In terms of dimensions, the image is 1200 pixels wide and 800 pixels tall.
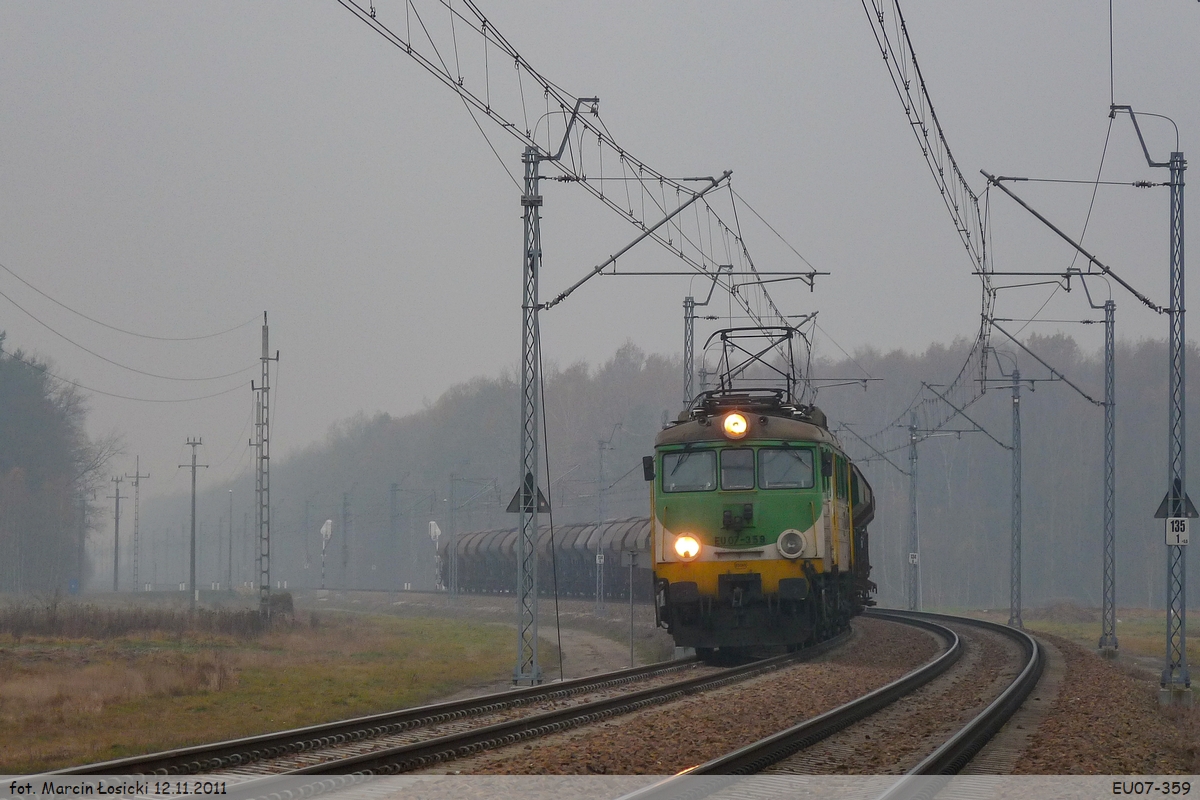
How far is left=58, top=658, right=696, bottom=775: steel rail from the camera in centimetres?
963

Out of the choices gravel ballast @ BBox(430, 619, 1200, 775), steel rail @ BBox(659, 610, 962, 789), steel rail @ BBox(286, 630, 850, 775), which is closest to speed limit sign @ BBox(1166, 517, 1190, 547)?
gravel ballast @ BBox(430, 619, 1200, 775)

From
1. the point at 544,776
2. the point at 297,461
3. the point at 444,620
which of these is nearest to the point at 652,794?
the point at 544,776

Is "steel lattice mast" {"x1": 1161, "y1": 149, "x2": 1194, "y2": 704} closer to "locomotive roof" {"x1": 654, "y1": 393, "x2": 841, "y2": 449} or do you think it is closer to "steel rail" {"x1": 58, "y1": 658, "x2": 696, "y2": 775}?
"locomotive roof" {"x1": 654, "y1": 393, "x2": 841, "y2": 449}

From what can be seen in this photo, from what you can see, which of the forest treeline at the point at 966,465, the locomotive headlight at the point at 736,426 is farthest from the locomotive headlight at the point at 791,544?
the forest treeline at the point at 966,465

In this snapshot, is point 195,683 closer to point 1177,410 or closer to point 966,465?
point 1177,410

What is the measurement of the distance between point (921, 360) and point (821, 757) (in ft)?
293

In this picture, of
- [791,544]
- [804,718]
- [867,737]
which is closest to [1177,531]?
[791,544]

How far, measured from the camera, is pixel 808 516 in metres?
20.8

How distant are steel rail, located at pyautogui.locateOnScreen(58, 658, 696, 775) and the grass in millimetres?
3065

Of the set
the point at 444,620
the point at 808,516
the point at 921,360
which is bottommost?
the point at 444,620

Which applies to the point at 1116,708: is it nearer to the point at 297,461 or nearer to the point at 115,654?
the point at 115,654

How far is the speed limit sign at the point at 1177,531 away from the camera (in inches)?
822

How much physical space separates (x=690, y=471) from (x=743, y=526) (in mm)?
1282

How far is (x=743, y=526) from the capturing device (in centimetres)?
2092
